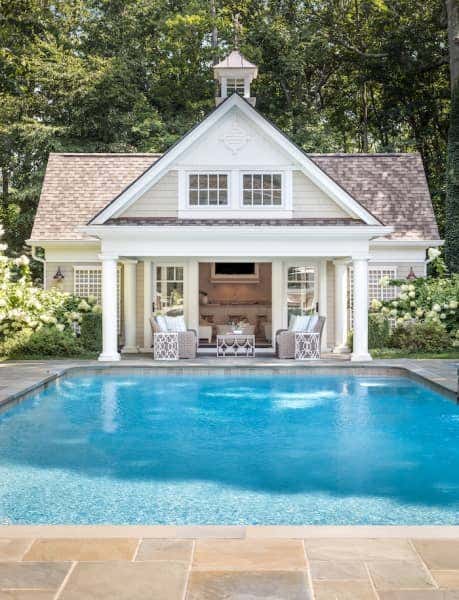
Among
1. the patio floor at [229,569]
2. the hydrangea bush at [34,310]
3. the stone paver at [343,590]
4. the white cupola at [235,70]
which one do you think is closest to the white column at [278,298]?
the white cupola at [235,70]

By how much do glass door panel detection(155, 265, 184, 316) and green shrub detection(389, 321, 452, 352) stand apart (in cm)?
575

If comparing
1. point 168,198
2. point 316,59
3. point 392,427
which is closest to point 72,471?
point 392,427

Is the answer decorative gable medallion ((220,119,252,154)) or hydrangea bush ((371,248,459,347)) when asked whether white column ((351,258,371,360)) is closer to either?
hydrangea bush ((371,248,459,347))

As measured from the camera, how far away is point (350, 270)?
1767 centimetres

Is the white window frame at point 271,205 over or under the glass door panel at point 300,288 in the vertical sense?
over

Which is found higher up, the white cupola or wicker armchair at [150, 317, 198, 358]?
the white cupola

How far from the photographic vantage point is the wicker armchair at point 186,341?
15.2 m

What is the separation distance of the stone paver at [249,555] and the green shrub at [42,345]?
459 inches

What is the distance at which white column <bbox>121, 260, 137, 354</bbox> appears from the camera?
16875 mm

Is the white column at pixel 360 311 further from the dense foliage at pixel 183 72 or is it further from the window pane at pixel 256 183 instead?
the dense foliage at pixel 183 72

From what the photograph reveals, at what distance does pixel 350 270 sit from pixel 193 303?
434cm

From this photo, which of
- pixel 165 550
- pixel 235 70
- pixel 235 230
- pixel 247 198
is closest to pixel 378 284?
pixel 247 198

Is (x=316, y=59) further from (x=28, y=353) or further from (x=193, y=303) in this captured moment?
(x=28, y=353)

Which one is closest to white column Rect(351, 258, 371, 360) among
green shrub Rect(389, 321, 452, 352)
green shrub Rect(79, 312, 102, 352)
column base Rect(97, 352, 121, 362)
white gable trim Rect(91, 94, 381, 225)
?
white gable trim Rect(91, 94, 381, 225)
